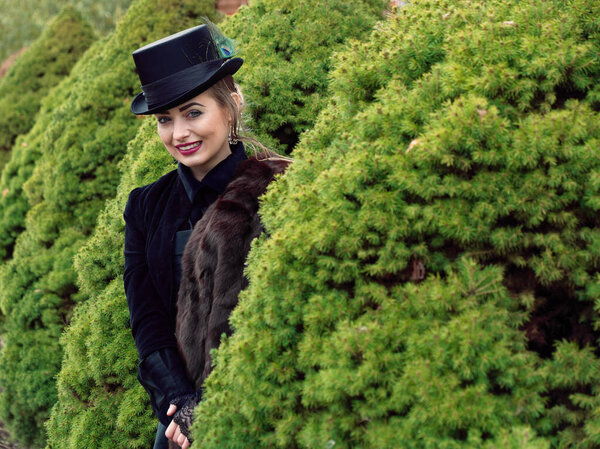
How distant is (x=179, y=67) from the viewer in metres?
2.81

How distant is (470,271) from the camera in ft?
5.72

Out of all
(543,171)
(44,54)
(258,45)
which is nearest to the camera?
(543,171)

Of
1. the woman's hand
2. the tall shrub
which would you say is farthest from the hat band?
the woman's hand

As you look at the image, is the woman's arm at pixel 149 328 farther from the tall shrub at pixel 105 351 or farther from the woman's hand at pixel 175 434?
the tall shrub at pixel 105 351

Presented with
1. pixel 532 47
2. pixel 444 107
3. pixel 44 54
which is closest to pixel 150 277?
pixel 444 107

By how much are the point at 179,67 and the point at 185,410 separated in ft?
4.60

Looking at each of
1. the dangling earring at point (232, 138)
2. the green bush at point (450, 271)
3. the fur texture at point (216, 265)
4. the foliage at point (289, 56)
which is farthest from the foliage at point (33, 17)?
the green bush at point (450, 271)

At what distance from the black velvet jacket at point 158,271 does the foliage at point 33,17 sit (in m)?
19.8

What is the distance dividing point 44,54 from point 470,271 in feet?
29.5

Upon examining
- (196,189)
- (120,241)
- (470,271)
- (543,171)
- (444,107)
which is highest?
(444,107)

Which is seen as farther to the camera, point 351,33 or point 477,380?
point 351,33

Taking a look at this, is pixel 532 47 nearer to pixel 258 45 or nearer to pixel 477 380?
pixel 477 380

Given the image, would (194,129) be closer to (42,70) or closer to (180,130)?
(180,130)

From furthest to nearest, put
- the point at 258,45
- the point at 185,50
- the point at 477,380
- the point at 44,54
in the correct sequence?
the point at 44,54, the point at 258,45, the point at 185,50, the point at 477,380
